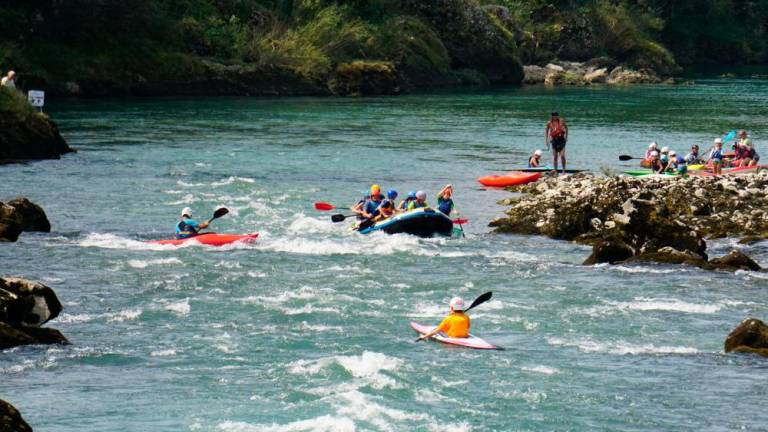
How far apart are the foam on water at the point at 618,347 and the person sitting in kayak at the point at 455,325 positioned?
143 cm

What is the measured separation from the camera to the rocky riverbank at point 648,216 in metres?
27.5

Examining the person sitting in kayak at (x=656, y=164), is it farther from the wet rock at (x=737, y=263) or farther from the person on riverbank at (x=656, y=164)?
the wet rock at (x=737, y=263)

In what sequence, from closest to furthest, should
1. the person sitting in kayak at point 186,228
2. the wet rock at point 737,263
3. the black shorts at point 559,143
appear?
the wet rock at point 737,263, the person sitting in kayak at point 186,228, the black shorts at point 559,143

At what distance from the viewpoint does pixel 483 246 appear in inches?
1161

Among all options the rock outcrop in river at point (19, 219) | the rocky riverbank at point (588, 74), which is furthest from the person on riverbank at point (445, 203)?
the rocky riverbank at point (588, 74)

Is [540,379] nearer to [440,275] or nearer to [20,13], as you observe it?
[440,275]

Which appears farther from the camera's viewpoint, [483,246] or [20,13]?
[20,13]

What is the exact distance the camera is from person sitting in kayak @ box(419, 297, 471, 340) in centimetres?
2078

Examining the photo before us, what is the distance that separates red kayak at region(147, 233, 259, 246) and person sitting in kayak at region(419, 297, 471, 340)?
914cm

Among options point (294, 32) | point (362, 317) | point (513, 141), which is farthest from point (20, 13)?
point (362, 317)

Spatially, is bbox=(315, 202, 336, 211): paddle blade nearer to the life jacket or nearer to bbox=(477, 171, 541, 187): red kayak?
bbox=(477, 171, 541, 187): red kayak

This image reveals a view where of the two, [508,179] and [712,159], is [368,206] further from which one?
[712,159]

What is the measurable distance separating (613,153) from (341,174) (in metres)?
12.5

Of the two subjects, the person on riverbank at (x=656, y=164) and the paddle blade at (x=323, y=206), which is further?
the person on riverbank at (x=656, y=164)
